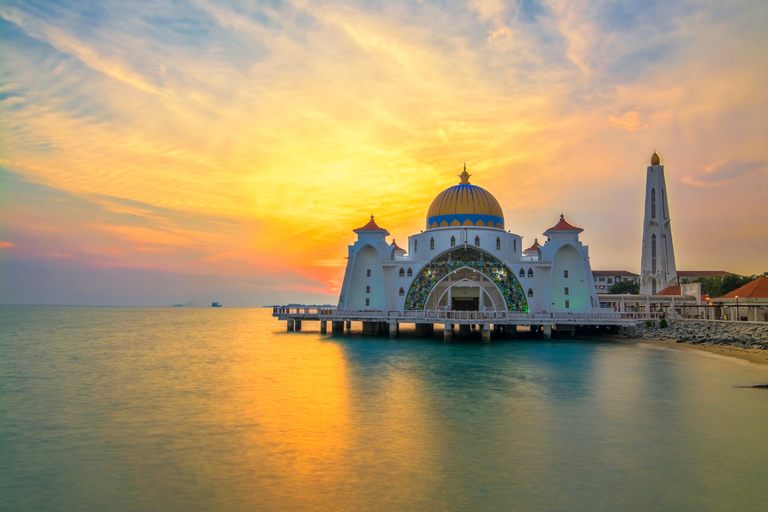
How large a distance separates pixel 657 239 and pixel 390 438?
55451mm

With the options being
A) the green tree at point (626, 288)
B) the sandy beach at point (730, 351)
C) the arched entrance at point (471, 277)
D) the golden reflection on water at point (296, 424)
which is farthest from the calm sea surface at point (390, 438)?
the green tree at point (626, 288)

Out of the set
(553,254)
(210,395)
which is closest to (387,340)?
(553,254)

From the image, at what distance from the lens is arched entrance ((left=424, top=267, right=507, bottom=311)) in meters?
40.0

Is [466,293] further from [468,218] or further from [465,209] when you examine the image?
[465,209]

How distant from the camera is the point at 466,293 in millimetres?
41625

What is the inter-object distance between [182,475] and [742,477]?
34.9ft

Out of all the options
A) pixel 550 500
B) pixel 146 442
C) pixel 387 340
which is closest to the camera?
pixel 550 500

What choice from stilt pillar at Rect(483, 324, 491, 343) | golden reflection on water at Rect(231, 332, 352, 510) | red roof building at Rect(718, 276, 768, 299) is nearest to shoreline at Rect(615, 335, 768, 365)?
stilt pillar at Rect(483, 324, 491, 343)

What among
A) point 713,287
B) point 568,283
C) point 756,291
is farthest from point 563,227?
point 713,287

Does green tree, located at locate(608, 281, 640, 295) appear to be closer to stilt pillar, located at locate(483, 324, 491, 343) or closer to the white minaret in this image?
the white minaret

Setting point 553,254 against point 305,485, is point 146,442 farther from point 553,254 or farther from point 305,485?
point 553,254

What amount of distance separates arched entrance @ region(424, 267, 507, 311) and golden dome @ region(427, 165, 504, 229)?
161 inches

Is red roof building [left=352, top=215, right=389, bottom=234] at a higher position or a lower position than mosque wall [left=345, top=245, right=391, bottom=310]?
higher

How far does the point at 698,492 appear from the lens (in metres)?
9.58
